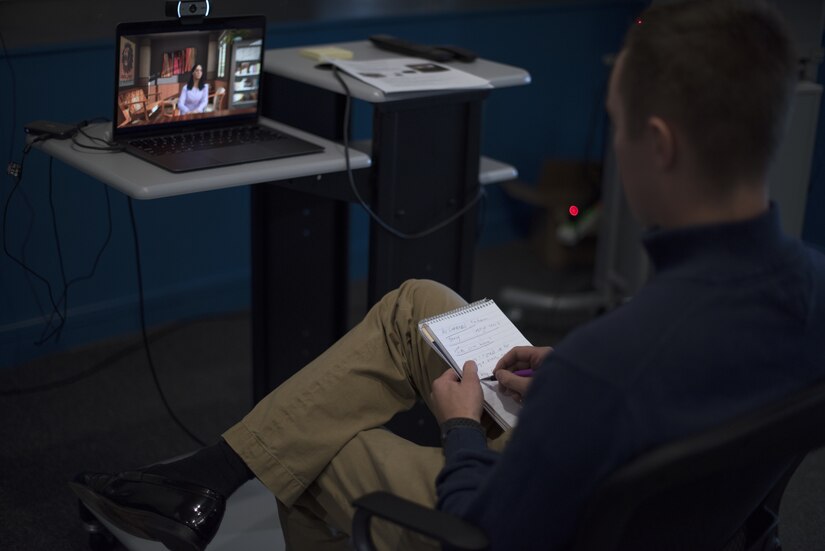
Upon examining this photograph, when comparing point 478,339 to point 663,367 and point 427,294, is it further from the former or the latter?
point 663,367

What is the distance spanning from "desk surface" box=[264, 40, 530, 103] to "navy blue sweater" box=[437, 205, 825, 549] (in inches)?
42.7

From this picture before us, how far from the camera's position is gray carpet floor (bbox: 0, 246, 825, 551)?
215 cm

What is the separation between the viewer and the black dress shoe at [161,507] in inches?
64.9

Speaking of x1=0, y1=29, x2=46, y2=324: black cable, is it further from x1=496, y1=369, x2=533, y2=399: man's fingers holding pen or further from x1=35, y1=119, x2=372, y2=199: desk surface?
x1=496, y1=369, x2=533, y2=399: man's fingers holding pen

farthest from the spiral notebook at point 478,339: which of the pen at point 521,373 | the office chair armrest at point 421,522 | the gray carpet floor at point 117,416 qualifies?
the gray carpet floor at point 117,416

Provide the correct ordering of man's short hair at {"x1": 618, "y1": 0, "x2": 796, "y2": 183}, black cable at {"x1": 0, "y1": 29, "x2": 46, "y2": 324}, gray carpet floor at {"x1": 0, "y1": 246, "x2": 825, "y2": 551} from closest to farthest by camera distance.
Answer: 1. man's short hair at {"x1": 618, "y1": 0, "x2": 796, "y2": 183}
2. gray carpet floor at {"x1": 0, "y1": 246, "x2": 825, "y2": 551}
3. black cable at {"x1": 0, "y1": 29, "x2": 46, "y2": 324}

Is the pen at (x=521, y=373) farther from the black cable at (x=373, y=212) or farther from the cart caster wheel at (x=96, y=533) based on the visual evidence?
the cart caster wheel at (x=96, y=533)

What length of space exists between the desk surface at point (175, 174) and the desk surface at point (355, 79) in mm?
128

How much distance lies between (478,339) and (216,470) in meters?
0.49

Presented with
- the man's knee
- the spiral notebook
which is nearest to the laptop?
the man's knee

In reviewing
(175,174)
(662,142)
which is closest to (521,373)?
(662,142)

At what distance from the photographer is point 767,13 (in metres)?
1.00

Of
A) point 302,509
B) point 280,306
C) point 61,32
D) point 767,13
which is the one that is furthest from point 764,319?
point 61,32

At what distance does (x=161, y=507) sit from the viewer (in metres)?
1.68
